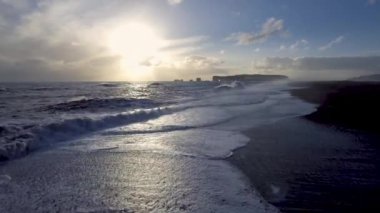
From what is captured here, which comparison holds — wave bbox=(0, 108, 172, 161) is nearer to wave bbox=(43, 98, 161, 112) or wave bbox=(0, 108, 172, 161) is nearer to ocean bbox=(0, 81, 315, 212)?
ocean bbox=(0, 81, 315, 212)

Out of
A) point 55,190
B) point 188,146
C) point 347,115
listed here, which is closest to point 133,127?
point 188,146

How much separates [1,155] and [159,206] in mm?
5091

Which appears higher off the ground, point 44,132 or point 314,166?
point 44,132

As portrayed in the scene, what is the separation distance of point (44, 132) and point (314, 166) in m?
7.96

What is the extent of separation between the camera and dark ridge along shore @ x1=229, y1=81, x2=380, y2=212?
16.3 ft

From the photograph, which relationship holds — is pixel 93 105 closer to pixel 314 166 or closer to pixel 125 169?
pixel 125 169

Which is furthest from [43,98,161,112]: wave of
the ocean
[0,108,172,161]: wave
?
A: the ocean

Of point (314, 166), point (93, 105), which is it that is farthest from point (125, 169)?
point (93, 105)

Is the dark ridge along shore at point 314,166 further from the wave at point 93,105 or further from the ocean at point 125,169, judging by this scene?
the wave at point 93,105

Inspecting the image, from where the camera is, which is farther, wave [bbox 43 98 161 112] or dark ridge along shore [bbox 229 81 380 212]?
wave [bbox 43 98 161 112]

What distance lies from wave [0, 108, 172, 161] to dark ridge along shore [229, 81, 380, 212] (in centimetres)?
548

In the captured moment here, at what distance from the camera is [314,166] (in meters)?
6.88

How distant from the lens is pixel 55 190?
5.45 metres

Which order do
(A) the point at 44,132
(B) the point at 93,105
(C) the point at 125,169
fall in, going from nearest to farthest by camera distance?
(C) the point at 125,169 < (A) the point at 44,132 < (B) the point at 93,105
